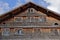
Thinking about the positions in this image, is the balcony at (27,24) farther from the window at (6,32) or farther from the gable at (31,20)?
the window at (6,32)

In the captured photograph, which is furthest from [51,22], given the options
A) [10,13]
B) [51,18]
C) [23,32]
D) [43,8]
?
[10,13]

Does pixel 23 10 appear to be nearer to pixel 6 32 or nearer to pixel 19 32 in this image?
pixel 19 32

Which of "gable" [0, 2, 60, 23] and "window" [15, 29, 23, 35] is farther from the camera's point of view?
"gable" [0, 2, 60, 23]

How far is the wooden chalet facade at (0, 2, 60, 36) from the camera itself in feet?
65.2

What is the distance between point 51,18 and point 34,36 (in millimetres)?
2875

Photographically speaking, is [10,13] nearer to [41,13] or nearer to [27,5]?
[27,5]

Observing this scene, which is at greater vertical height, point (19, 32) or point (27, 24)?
point (27, 24)

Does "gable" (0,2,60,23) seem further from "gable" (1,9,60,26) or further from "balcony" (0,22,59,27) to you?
"balcony" (0,22,59,27)

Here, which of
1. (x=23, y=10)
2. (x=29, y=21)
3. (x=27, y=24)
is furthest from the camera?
(x=23, y=10)

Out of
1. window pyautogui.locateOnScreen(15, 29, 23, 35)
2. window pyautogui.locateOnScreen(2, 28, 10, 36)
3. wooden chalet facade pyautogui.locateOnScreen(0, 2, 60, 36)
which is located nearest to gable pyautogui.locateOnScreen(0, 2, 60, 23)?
wooden chalet facade pyautogui.locateOnScreen(0, 2, 60, 36)

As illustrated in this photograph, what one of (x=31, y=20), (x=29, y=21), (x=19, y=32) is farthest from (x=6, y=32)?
(x=31, y=20)

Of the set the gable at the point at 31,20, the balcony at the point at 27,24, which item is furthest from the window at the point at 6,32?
the gable at the point at 31,20

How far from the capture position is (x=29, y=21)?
20.5 metres

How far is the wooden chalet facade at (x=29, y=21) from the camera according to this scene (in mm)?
19880
